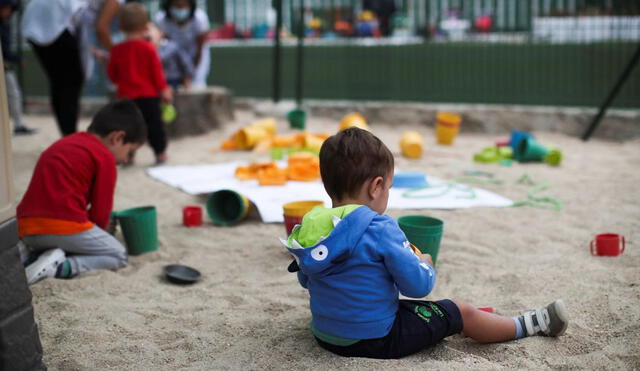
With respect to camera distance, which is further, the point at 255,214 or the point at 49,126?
the point at 49,126

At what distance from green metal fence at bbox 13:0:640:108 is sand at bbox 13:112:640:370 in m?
3.33

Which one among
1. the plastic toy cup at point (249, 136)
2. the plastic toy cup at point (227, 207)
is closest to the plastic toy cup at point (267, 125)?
the plastic toy cup at point (249, 136)

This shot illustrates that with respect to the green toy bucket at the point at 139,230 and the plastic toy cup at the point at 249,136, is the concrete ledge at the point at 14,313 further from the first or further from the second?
the plastic toy cup at the point at 249,136

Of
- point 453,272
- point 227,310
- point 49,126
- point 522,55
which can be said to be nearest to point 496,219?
point 453,272

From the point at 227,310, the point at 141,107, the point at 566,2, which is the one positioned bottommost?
the point at 227,310

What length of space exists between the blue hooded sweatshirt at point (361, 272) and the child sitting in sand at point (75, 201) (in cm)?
139

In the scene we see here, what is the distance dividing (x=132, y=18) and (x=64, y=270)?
3.08 m

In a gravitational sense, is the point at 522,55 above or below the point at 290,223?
above

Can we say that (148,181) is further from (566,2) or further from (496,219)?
(566,2)

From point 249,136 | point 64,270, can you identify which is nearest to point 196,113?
point 249,136

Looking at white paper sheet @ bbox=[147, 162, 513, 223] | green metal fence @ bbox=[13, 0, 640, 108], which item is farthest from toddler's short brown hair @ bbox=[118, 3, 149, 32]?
green metal fence @ bbox=[13, 0, 640, 108]

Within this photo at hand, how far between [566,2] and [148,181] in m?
5.32

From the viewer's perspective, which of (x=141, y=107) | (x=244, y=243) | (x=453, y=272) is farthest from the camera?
(x=141, y=107)

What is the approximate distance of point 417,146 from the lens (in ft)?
19.7
